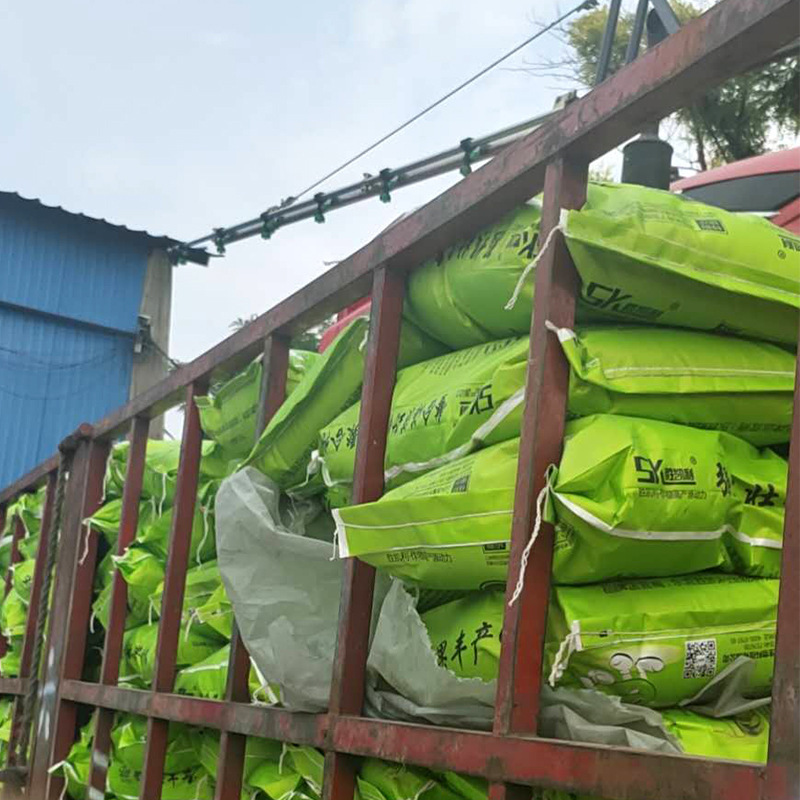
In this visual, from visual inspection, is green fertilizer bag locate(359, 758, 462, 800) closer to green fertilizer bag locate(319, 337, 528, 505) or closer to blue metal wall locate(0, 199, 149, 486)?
green fertilizer bag locate(319, 337, 528, 505)

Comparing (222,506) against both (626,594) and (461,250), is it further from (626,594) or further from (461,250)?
(626,594)

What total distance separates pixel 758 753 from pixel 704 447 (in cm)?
41

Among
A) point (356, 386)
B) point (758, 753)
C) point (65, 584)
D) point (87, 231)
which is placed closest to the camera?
point (758, 753)

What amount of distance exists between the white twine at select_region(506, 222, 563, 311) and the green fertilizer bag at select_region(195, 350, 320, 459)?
937 millimetres

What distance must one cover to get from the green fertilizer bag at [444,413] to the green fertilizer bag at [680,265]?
→ 6.6 inches

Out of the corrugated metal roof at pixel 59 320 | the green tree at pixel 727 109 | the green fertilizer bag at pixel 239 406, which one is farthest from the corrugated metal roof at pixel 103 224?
the green fertilizer bag at pixel 239 406

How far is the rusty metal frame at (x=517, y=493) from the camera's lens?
123cm

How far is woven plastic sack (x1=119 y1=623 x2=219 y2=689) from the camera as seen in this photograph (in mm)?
2795

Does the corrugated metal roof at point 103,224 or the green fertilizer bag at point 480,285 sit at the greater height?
the corrugated metal roof at point 103,224

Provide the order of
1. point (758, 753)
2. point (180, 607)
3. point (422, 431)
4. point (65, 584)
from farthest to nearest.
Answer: point (65, 584), point (180, 607), point (422, 431), point (758, 753)

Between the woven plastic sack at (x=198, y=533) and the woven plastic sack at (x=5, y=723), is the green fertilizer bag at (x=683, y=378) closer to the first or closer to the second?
the woven plastic sack at (x=198, y=533)

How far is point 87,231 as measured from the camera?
11016 millimetres

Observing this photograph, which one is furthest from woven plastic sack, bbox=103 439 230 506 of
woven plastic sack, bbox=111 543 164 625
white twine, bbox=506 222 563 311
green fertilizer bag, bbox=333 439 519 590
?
white twine, bbox=506 222 563 311

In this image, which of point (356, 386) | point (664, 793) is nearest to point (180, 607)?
point (356, 386)
